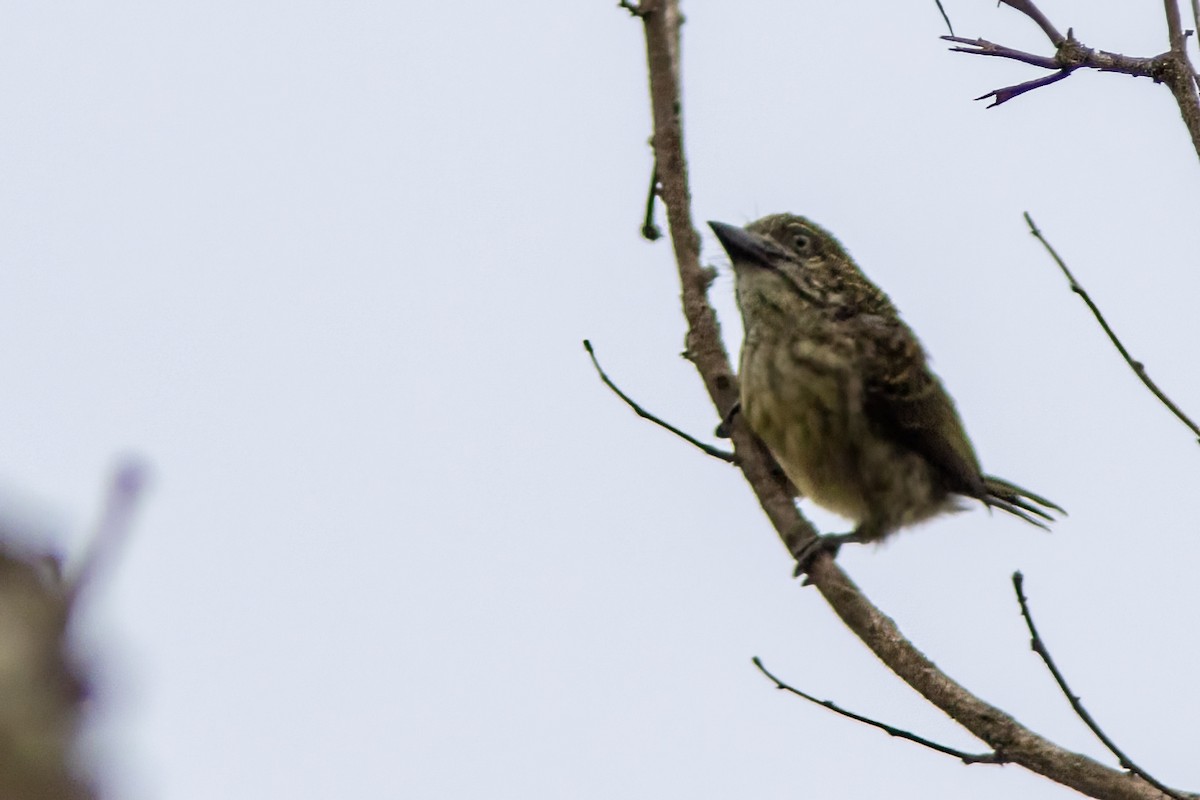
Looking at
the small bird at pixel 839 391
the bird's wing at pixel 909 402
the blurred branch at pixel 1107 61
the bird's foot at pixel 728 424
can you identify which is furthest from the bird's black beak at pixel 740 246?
the blurred branch at pixel 1107 61

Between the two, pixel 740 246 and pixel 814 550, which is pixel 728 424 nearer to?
pixel 814 550

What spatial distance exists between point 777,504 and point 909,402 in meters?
1.31

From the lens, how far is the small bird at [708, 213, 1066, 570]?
19.6 ft

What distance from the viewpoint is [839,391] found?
612 cm

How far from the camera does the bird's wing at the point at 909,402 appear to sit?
624 cm

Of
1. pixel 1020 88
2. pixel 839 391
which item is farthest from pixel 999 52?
pixel 839 391

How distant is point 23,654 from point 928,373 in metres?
4.76

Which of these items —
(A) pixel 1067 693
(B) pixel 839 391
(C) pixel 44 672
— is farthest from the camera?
(B) pixel 839 391

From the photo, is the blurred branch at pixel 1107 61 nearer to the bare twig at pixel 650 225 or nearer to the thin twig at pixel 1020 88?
the thin twig at pixel 1020 88

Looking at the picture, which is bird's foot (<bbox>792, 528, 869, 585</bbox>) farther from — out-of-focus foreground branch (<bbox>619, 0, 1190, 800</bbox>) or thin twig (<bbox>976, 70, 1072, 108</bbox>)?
thin twig (<bbox>976, 70, 1072, 108</bbox>)

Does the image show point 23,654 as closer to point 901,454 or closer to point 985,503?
point 901,454

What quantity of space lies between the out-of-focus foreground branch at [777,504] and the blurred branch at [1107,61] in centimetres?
99

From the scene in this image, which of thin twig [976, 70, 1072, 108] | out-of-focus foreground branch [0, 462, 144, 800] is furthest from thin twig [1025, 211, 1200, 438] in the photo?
out-of-focus foreground branch [0, 462, 144, 800]

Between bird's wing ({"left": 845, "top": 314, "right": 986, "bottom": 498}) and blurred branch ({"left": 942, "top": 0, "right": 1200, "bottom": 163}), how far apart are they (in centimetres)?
194
